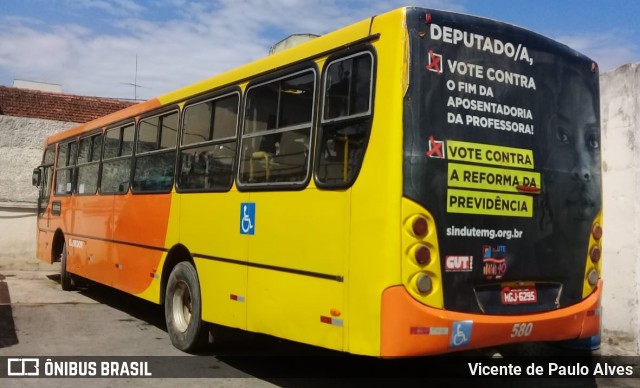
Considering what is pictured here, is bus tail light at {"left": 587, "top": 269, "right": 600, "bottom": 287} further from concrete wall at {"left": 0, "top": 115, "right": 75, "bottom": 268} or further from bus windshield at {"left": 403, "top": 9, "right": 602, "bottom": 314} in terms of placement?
concrete wall at {"left": 0, "top": 115, "right": 75, "bottom": 268}

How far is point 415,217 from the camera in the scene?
4344mm

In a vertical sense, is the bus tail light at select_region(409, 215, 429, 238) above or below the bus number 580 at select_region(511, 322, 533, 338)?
above

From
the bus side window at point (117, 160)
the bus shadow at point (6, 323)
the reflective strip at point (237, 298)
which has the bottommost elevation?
the bus shadow at point (6, 323)

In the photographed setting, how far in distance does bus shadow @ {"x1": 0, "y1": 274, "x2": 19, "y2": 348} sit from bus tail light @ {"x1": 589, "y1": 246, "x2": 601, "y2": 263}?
6.16 m

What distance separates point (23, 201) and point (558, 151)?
14046 millimetres

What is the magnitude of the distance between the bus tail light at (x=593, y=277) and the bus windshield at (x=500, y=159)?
94mm

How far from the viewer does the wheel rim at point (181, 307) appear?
7.03m

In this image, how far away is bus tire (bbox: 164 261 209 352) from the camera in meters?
6.66

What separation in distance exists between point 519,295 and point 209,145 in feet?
11.4

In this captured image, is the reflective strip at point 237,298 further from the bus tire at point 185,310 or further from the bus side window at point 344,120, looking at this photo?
the bus side window at point 344,120

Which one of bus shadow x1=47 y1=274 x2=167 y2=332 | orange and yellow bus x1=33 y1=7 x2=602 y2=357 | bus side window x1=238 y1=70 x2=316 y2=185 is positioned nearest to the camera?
orange and yellow bus x1=33 y1=7 x2=602 y2=357

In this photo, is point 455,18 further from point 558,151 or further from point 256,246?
point 256,246

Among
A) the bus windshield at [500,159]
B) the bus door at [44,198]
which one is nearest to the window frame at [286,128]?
the bus windshield at [500,159]

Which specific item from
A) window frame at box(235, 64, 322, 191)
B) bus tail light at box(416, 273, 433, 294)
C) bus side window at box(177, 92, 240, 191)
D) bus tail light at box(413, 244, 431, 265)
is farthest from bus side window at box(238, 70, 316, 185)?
bus tail light at box(416, 273, 433, 294)
